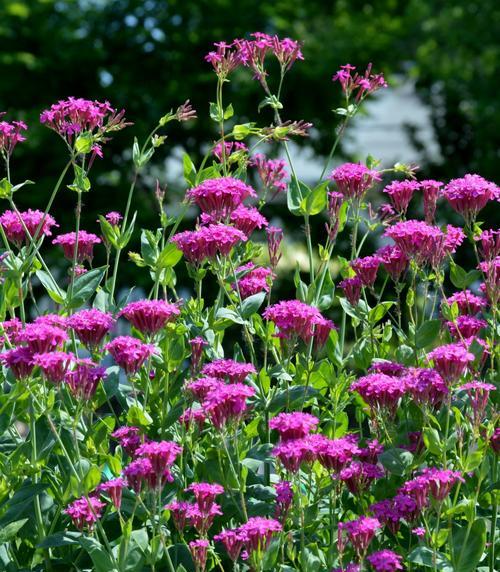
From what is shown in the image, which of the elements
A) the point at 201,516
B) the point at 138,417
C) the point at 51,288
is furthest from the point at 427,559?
the point at 51,288

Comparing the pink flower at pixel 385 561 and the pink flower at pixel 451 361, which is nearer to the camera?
the pink flower at pixel 385 561

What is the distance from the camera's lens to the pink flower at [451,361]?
224 centimetres

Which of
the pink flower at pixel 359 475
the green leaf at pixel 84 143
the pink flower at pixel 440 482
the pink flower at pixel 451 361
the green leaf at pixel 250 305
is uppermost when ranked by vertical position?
the green leaf at pixel 84 143

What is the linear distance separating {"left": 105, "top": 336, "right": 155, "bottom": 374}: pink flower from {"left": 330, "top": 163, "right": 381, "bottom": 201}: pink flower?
711 mm

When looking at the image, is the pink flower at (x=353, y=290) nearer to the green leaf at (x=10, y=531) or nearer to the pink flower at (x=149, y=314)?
the pink flower at (x=149, y=314)

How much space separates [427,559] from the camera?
7.32 feet

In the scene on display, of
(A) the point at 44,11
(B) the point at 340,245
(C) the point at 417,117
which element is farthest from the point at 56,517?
(C) the point at 417,117

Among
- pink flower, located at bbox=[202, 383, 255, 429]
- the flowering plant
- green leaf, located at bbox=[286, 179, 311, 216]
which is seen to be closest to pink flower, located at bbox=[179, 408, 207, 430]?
the flowering plant

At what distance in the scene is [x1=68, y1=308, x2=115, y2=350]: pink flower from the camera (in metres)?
2.37

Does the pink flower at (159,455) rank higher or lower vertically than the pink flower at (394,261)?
lower

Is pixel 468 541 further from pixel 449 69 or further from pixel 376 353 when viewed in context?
pixel 449 69

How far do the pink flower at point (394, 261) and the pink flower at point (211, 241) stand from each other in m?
0.37

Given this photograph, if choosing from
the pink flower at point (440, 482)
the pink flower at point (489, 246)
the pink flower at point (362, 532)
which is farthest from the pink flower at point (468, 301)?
the pink flower at point (362, 532)

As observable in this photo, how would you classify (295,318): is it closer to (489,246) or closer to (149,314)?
(149,314)
